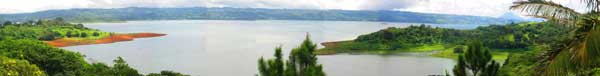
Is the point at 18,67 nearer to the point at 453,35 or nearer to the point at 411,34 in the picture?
the point at 411,34

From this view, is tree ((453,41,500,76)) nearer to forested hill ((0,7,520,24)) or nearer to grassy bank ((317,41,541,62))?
grassy bank ((317,41,541,62))

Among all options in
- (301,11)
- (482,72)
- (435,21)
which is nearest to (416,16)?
(435,21)

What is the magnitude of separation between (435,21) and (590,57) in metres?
171

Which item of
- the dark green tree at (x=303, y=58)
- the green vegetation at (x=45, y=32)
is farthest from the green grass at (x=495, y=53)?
the dark green tree at (x=303, y=58)

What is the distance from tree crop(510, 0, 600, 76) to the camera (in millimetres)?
3355

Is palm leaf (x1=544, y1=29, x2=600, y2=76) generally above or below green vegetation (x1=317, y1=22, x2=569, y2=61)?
above

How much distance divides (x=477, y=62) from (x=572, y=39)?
374 inches

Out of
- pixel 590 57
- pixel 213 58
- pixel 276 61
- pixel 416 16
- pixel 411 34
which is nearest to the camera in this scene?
pixel 590 57

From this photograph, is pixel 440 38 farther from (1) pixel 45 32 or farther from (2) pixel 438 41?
(1) pixel 45 32

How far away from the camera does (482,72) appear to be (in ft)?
42.6

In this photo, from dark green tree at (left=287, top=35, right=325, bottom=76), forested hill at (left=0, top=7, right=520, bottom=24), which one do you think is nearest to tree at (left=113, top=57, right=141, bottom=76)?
dark green tree at (left=287, top=35, right=325, bottom=76)

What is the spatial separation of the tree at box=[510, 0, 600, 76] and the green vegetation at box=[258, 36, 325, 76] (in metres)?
6.87

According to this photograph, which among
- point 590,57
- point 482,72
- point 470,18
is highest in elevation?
point 590,57

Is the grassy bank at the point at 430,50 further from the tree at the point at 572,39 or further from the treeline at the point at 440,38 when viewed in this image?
the tree at the point at 572,39
